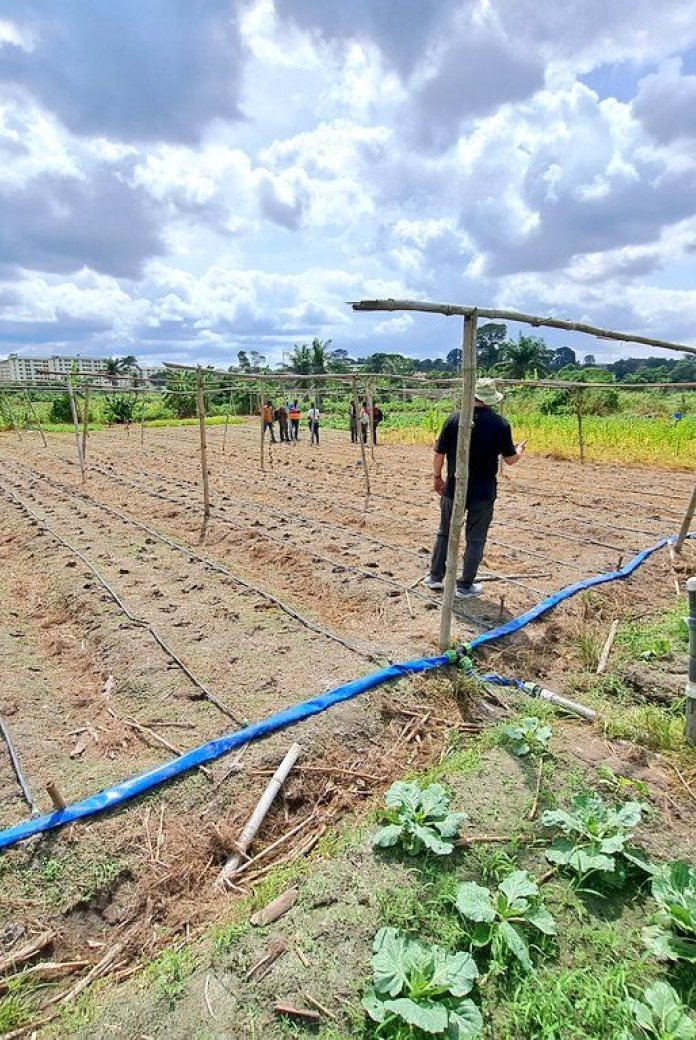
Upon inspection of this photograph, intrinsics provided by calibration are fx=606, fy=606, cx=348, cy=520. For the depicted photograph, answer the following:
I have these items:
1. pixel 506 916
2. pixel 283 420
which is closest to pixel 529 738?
pixel 506 916

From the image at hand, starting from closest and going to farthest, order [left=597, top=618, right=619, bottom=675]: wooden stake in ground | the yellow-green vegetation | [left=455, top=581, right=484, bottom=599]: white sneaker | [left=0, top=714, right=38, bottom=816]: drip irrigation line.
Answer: [left=0, top=714, right=38, bottom=816]: drip irrigation line < [left=597, top=618, right=619, bottom=675]: wooden stake in ground < [left=455, top=581, right=484, bottom=599]: white sneaker < the yellow-green vegetation

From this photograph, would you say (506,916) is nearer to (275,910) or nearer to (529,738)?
(275,910)

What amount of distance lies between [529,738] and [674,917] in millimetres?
1008

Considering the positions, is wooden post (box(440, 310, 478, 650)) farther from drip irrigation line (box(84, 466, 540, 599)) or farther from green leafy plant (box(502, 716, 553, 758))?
drip irrigation line (box(84, 466, 540, 599))

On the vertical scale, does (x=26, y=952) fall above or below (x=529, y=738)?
below

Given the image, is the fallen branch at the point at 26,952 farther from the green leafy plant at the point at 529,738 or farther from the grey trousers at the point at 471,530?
the grey trousers at the point at 471,530

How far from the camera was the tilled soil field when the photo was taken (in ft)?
7.52

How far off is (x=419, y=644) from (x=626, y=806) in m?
1.55

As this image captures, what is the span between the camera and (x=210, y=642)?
3.96m

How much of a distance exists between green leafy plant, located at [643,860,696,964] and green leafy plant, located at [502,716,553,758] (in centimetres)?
78

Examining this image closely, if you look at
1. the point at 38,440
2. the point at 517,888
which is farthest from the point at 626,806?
the point at 38,440

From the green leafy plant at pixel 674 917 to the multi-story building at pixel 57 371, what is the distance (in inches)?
323

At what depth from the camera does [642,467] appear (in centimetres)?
1188

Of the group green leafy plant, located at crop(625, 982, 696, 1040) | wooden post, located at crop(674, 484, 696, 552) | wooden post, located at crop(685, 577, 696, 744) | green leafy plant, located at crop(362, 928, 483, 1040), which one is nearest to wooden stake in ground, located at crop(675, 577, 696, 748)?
wooden post, located at crop(685, 577, 696, 744)
